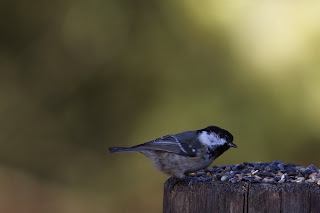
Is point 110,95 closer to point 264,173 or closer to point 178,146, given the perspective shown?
Result: point 178,146

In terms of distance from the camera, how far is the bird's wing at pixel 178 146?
3256 millimetres

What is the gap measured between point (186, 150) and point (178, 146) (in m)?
0.07

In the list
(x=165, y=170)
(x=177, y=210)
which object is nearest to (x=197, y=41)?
(x=165, y=170)

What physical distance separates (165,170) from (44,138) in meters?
4.74

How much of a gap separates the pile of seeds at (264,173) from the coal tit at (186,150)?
0.30 ft

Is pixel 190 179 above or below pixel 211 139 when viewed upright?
below

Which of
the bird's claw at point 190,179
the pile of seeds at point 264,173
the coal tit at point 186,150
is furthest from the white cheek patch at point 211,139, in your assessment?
the bird's claw at point 190,179

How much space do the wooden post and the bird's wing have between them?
621mm

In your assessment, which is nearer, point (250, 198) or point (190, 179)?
point (250, 198)

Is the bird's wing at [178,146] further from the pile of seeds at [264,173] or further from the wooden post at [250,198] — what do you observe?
the wooden post at [250,198]

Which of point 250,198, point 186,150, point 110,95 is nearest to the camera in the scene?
point 250,198

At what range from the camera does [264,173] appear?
2.89m

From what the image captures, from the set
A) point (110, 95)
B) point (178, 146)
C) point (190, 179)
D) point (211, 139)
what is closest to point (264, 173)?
point (190, 179)

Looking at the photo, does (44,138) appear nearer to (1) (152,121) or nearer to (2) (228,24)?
(1) (152,121)
